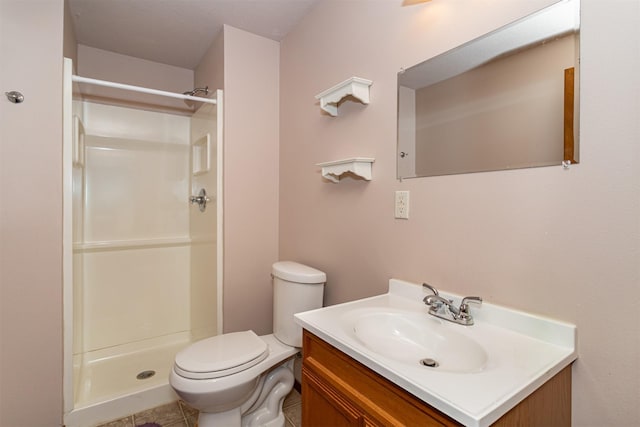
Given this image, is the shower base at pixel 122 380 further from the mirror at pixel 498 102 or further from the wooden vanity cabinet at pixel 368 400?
the mirror at pixel 498 102

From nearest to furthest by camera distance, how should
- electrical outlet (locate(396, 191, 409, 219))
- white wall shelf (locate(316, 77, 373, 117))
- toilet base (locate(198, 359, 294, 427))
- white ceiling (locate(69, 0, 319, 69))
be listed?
electrical outlet (locate(396, 191, 409, 219))
white wall shelf (locate(316, 77, 373, 117))
toilet base (locate(198, 359, 294, 427))
white ceiling (locate(69, 0, 319, 69))

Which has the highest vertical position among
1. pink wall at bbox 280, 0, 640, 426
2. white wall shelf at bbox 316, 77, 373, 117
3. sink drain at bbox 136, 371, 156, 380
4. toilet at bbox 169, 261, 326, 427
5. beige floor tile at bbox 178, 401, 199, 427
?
white wall shelf at bbox 316, 77, 373, 117

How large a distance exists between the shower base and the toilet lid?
599 millimetres

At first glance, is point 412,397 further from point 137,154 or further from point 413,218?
point 137,154

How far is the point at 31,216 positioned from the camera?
1519 mm

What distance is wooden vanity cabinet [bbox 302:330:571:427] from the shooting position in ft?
2.34

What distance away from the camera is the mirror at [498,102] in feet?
2.87

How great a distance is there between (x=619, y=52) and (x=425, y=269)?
0.84 meters

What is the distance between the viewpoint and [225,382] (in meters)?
A: 1.36

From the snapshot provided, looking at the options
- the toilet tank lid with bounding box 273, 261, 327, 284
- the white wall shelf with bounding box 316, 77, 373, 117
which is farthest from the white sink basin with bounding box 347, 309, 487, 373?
the white wall shelf with bounding box 316, 77, 373, 117

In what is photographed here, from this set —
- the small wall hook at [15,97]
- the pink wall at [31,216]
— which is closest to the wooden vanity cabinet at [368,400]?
the pink wall at [31,216]

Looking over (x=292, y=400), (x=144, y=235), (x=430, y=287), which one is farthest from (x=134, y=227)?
(x=430, y=287)

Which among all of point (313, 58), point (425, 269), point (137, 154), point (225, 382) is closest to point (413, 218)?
point (425, 269)

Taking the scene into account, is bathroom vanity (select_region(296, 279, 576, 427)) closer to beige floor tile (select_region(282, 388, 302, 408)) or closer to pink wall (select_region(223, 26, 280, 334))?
beige floor tile (select_region(282, 388, 302, 408))
